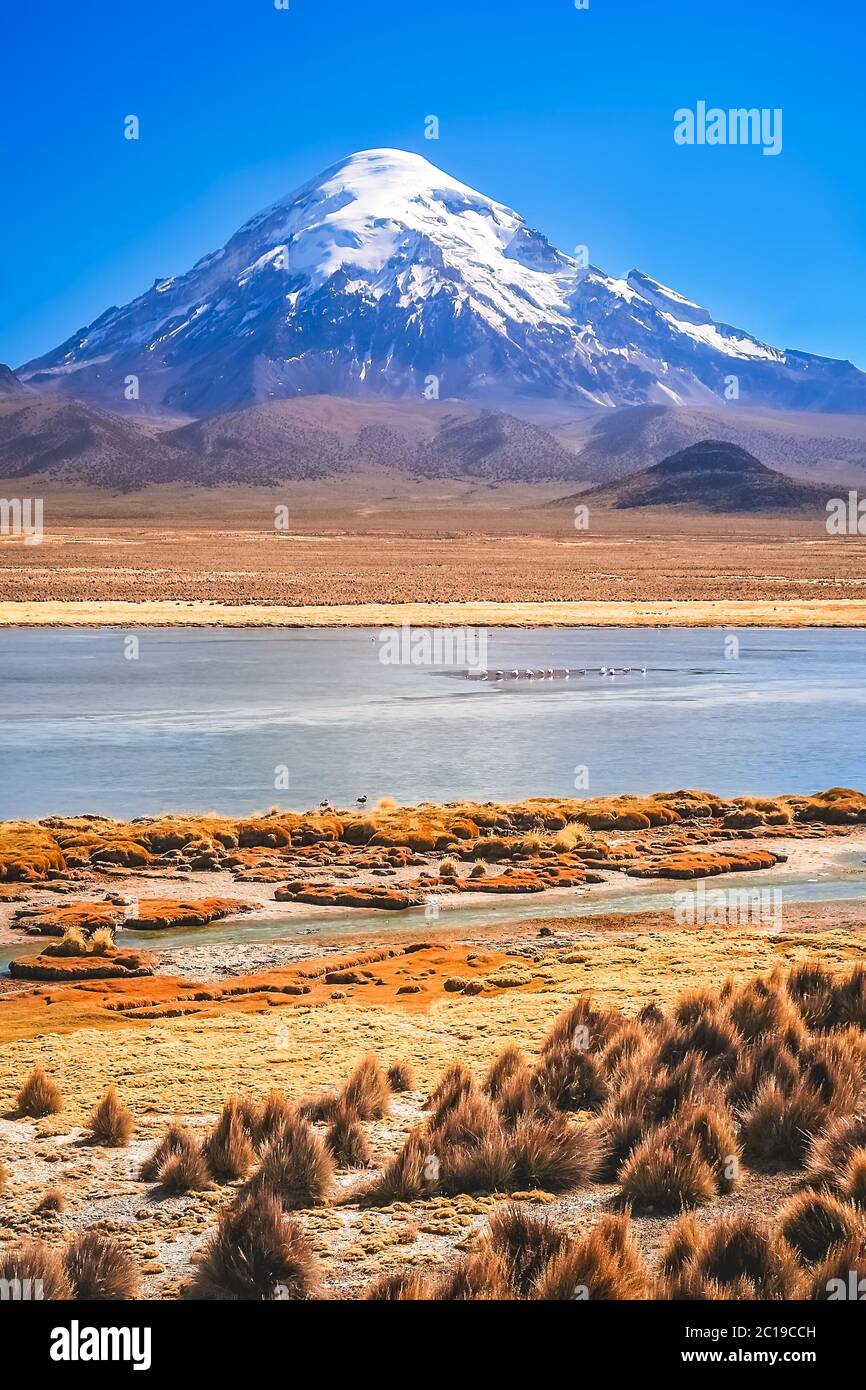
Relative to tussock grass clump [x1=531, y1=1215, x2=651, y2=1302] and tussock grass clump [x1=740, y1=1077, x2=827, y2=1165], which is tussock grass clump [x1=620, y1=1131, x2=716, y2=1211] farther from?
tussock grass clump [x1=531, y1=1215, x2=651, y2=1302]

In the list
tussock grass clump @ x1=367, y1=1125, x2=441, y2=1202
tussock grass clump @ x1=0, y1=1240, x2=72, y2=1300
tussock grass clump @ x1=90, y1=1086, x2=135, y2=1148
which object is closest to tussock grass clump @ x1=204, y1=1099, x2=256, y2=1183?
tussock grass clump @ x1=90, y1=1086, x2=135, y2=1148

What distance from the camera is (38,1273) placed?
601cm

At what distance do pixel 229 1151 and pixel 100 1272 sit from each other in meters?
1.58

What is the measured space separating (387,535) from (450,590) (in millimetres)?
61888

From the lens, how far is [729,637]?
51250mm

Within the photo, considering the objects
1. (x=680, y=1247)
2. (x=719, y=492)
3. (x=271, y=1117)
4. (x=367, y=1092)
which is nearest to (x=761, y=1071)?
(x=367, y=1092)

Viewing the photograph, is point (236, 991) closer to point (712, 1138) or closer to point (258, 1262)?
point (712, 1138)

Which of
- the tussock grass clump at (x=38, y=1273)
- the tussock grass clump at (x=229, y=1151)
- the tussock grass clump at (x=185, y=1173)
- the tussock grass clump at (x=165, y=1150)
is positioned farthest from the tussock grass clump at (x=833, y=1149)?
the tussock grass clump at (x=38, y=1273)

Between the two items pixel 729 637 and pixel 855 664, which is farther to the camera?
pixel 729 637

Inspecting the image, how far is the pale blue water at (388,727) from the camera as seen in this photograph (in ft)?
73.6

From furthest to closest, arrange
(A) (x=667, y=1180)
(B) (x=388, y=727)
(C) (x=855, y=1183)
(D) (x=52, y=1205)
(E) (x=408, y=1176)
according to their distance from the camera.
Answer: (B) (x=388, y=727) → (E) (x=408, y=1176) → (A) (x=667, y=1180) → (D) (x=52, y=1205) → (C) (x=855, y=1183)

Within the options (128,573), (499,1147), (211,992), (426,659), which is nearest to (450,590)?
(128,573)

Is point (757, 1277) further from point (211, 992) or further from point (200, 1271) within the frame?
point (211, 992)

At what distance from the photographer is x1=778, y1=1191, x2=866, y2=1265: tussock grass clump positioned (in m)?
6.48
